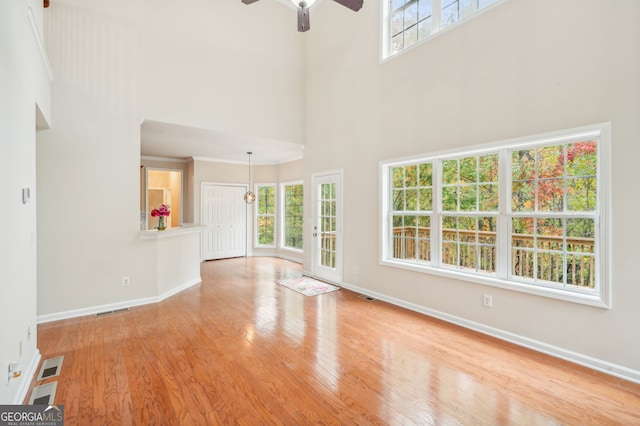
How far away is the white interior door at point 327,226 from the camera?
5.40 meters

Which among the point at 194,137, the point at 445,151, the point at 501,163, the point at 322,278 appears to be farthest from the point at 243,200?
the point at 501,163

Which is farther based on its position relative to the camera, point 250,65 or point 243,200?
point 243,200

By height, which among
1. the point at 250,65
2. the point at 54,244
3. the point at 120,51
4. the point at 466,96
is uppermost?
the point at 250,65

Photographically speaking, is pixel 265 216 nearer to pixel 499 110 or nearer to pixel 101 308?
pixel 101 308

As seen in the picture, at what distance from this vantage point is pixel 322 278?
582cm

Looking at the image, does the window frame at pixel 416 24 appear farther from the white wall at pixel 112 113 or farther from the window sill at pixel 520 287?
the window sill at pixel 520 287

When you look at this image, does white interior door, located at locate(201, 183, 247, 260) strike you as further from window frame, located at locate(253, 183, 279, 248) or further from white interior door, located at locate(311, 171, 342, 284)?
white interior door, located at locate(311, 171, 342, 284)

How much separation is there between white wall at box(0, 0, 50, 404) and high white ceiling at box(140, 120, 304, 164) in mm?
2021

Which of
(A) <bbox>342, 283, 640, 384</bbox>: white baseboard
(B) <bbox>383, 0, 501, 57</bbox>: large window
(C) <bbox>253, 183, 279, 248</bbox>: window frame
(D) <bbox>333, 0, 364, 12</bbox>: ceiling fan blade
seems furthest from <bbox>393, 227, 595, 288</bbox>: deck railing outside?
(C) <bbox>253, 183, 279, 248</bbox>: window frame

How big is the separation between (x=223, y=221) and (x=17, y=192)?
6049 millimetres

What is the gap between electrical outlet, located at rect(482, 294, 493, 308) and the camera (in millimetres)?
Answer: 3338

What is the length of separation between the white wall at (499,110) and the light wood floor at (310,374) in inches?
14.0

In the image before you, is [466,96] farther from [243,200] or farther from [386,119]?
[243,200]

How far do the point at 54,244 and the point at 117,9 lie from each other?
10.6 ft
